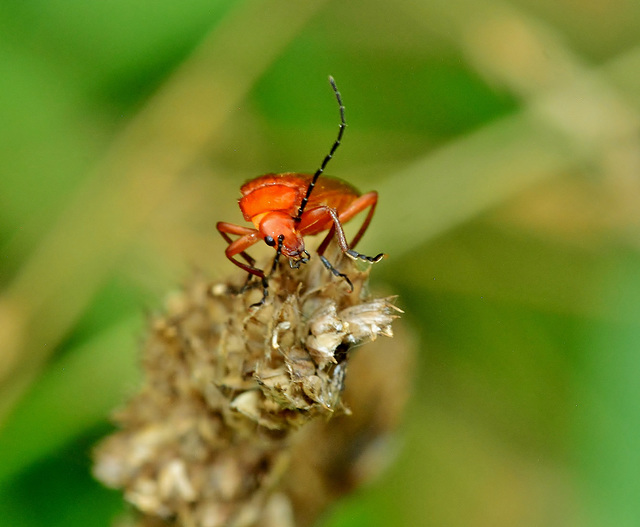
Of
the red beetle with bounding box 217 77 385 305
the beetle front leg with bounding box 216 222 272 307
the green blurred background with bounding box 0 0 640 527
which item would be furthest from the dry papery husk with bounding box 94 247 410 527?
the green blurred background with bounding box 0 0 640 527

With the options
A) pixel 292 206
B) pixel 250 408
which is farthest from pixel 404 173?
pixel 250 408

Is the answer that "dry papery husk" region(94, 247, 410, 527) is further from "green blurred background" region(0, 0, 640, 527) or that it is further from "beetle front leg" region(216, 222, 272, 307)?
"green blurred background" region(0, 0, 640, 527)

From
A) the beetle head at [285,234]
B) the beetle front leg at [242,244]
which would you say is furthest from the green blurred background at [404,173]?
the beetle head at [285,234]

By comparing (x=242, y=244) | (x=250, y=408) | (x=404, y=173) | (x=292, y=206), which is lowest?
(x=250, y=408)

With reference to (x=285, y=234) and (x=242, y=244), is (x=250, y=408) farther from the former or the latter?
(x=242, y=244)

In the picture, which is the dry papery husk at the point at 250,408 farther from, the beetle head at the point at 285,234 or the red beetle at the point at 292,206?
the red beetle at the point at 292,206

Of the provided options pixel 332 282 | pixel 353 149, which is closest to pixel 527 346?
pixel 353 149
